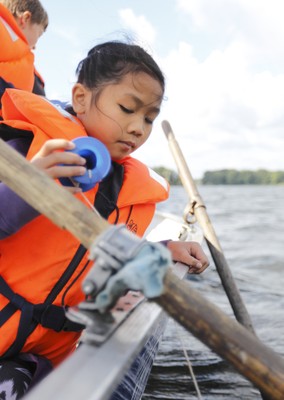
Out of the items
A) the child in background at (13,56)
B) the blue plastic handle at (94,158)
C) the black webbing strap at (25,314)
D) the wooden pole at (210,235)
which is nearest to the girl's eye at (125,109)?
the blue plastic handle at (94,158)

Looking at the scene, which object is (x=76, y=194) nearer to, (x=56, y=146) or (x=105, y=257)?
(x=56, y=146)

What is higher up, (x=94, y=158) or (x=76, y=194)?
(x=94, y=158)

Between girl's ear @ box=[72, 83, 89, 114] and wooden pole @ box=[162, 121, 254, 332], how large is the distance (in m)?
2.13

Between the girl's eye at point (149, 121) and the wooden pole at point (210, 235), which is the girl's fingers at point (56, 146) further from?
the wooden pole at point (210, 235)

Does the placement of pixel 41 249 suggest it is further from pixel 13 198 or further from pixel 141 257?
pixel 141 257

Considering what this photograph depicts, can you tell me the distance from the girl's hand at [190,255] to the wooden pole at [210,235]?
105 cm

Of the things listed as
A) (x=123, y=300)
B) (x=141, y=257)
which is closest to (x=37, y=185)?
(x=141, y=257)

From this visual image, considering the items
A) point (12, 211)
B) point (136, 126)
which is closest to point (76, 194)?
point (12, 211)

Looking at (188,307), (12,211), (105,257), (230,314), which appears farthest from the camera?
(230,314)

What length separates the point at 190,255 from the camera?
2656 mm

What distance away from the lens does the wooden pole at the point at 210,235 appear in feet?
11.8

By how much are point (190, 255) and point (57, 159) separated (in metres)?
1.45

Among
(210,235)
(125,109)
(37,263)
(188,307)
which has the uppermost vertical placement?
(125,109)

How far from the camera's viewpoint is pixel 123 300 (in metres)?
1.43
